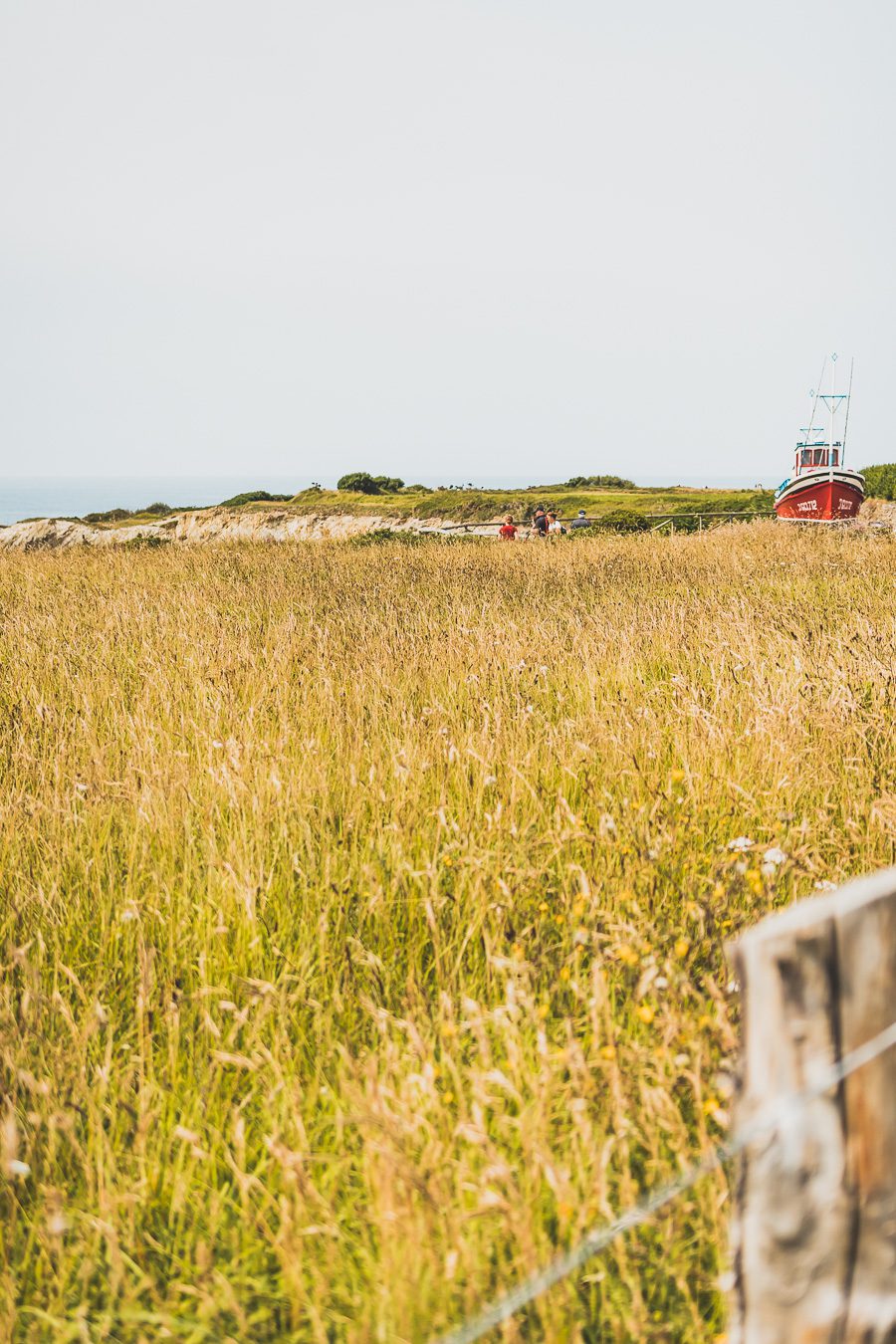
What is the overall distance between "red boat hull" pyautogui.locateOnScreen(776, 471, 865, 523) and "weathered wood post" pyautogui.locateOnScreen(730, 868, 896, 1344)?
2831cm

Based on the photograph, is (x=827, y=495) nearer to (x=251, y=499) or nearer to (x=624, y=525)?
(x=624, y=525)

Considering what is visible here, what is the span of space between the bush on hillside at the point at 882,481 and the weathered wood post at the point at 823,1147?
50803 mm

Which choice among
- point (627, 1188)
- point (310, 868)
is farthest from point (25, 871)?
point (627, 1188)

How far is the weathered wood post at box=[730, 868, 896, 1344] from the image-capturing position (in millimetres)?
1113

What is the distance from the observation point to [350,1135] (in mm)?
2105

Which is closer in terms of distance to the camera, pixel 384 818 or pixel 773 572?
pixel 384 818

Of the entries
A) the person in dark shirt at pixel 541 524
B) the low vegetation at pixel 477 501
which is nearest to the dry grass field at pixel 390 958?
the person in dark shirt at pixel 541 524

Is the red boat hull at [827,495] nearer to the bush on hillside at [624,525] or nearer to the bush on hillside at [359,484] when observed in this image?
the bush on hillside at [624,525]

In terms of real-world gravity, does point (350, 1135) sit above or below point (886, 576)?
below

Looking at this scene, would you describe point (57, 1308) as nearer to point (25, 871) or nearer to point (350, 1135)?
point (350, 1135)

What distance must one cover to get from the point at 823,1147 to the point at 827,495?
29137 mm

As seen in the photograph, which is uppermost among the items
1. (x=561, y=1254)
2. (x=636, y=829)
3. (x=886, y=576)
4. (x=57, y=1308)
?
(x=886, y=576)

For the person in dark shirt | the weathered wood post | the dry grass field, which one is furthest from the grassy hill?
the weathered wood post

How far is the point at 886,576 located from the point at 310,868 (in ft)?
32.5
